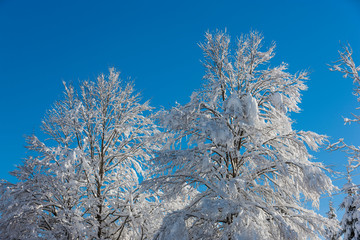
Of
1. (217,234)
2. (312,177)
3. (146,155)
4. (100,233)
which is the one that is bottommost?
(217,234)

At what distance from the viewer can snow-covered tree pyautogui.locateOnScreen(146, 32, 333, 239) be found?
21.4 feet

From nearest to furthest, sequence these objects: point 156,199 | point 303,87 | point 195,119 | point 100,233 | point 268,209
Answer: point 268,209
point 195,119
point 303,87
point 100,233
point 156,199

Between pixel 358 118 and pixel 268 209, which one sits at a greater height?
→ pixel 358 118

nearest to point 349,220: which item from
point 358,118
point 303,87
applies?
point 358,118

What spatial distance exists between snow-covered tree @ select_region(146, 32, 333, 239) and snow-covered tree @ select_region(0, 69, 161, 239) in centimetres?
155

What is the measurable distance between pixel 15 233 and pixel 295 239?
7.88 meters

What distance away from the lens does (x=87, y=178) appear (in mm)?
9852

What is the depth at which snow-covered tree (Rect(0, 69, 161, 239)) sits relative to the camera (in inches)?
356

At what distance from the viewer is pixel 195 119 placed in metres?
8.30

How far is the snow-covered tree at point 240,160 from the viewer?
21.4 feet

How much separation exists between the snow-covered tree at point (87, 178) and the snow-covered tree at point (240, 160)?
1.55 meters

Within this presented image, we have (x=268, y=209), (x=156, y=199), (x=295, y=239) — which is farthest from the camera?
(x=156, y=199)

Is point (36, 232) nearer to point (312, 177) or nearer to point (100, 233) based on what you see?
point (100, 233)

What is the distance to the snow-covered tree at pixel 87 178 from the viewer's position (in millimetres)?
9047
